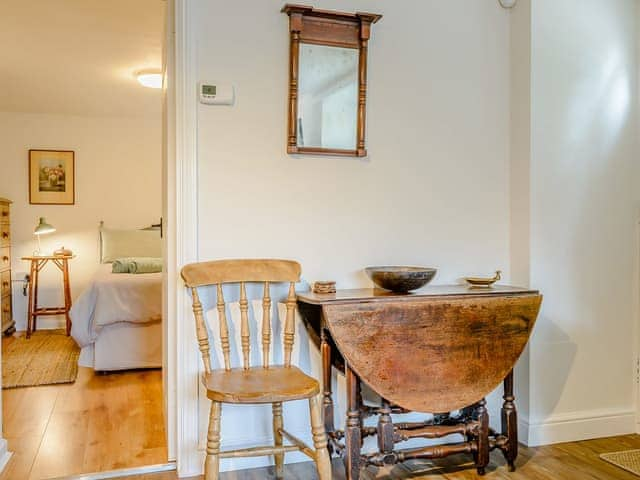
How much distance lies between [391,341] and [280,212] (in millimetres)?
719

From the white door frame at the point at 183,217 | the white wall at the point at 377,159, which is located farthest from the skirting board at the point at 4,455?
the white wall at the point at 377,159

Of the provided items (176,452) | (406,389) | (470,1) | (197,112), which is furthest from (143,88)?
(406,389)

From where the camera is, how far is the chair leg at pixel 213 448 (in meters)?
1.69

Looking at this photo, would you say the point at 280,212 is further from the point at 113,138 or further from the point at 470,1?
the point at 113,138

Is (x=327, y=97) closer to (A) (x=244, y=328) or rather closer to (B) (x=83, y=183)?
(A) (x=244, y=328)

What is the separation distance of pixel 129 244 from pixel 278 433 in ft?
11.9

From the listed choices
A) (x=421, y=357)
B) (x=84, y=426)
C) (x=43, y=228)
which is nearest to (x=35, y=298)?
(x=43, y=228)

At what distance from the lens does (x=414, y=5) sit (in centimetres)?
239

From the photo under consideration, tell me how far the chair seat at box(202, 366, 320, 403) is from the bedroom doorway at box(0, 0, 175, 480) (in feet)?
1.77

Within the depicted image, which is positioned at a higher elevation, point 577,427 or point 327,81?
point 327,81

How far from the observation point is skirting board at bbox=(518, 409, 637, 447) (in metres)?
2.41

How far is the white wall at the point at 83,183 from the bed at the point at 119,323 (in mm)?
1990

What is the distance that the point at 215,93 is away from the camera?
211 centimetres

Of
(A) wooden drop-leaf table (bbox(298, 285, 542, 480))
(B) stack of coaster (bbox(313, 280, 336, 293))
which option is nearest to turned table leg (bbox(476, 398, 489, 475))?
(A) wooden drop-leaf table (bbox(298, 285, 542, 480))
